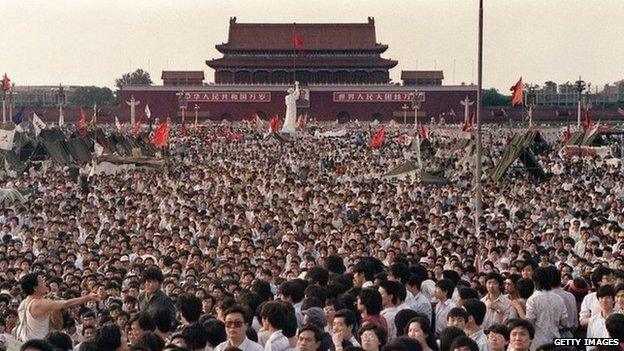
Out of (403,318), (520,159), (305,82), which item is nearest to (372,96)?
(305,82)

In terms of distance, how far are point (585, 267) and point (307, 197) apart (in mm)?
10156

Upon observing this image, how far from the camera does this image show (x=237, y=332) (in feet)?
24.0

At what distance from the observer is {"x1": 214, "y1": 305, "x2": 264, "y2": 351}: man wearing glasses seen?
24.0 feet

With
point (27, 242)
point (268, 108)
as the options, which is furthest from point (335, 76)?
point (27, 242)

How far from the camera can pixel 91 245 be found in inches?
598

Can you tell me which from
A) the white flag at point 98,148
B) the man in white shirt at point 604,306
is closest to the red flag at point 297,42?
the white flag at point 98,148

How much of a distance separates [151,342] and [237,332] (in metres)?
0.50

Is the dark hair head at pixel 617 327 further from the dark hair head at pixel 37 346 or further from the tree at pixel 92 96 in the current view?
the tree at pixel 92 96

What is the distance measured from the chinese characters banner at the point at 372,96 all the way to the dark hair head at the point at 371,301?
6232 cm

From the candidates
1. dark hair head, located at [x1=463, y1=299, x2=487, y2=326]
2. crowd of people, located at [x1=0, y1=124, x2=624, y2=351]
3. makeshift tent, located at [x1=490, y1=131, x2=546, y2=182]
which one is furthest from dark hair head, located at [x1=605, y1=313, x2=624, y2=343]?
makeshift tent, located at [x1=490, y1=131, x2=546, y2=182]

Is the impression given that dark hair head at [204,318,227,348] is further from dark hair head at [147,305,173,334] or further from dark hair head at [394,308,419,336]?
dark hair head at [394,308,419,336]

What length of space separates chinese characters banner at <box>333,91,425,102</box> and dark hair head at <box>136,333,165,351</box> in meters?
63.3

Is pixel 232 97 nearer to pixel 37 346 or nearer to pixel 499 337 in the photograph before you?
pixel 499 337

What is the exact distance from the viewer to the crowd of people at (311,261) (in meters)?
7.55
